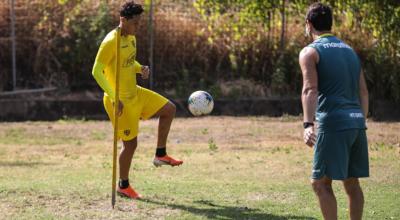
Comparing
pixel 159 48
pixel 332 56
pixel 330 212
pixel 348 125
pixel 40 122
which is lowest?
pixel 40 122

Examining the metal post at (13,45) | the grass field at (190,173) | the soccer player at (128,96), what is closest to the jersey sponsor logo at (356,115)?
the grass field at (190,173)

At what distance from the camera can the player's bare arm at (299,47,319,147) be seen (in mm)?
6160

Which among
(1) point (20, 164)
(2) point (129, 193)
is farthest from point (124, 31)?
(1) point (20, 164)

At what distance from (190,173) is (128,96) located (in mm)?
2199

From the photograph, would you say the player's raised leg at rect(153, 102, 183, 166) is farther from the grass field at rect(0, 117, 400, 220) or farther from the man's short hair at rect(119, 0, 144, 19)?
the man's short hair at rect(119, 0, 144, 19)

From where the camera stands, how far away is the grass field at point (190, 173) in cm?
806

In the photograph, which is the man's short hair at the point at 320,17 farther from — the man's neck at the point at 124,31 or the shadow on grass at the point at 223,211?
the man's neck at the point at 124,31

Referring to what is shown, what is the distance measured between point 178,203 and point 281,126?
7.26m

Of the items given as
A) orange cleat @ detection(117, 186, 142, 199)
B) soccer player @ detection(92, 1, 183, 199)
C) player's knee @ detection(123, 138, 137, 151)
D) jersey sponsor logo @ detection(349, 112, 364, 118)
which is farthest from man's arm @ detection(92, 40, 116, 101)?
jersey sponsor logo @ detection(349, 112, 364, 118)

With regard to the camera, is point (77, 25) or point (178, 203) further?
point (77, 25)

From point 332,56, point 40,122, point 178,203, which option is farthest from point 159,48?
point 332,56

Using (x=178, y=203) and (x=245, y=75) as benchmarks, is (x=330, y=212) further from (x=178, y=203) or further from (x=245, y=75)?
(x=245, y=75)

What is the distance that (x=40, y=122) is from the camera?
635 inches

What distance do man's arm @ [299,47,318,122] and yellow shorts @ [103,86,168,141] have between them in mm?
2827
